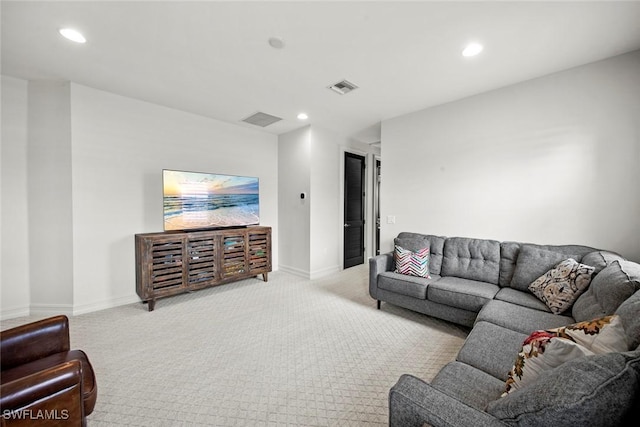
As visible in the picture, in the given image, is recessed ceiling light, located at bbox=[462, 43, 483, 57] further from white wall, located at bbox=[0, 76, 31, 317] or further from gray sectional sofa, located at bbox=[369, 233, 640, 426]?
white wall, located at bbox=[0, 76, 31, 317]

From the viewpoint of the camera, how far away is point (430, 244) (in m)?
3.24

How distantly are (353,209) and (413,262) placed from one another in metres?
2.47

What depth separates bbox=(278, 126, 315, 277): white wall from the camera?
446 centimetres

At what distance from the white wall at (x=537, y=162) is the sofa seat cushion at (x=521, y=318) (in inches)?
43.7

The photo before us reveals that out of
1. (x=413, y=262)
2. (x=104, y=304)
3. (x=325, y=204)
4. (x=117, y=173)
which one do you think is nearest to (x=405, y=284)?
(x=413, y=262)

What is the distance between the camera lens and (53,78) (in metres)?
2.79

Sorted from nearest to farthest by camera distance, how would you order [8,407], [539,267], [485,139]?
[8,407] < [539,267] < [485,139]

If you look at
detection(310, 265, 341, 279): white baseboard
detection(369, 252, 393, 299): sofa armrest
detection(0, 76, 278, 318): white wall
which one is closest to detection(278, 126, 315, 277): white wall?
detection(310, 265, 341, 279): white baseboard

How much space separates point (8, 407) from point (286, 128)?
4272mm

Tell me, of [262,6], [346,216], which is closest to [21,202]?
[262,6]

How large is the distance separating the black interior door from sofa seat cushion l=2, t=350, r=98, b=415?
4.14 meters

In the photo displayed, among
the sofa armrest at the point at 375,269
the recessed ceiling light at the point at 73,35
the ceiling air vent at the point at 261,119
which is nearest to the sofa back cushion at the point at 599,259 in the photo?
the sofa armrest at the point at 375,269

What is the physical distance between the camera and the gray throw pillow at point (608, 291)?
4.90 feet

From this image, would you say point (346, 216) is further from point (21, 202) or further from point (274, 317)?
point (21, 202)
